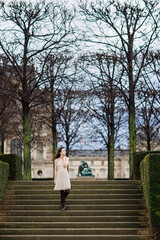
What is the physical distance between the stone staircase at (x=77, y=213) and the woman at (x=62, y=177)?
725 mm

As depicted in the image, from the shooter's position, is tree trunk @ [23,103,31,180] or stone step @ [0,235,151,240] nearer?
stone step @ [0,235,151,240]

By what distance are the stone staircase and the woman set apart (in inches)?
28.5

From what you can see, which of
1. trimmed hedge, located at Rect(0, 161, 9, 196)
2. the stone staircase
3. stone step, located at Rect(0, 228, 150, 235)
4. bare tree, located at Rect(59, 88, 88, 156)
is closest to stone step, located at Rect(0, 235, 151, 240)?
the stone staircase

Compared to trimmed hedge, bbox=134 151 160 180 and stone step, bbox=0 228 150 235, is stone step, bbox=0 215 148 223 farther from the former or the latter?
trimmed hedge, bbox=134 151 160 180

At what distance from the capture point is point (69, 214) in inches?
535

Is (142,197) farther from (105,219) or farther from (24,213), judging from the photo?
(24,213)

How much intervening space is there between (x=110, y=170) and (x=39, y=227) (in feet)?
55.1

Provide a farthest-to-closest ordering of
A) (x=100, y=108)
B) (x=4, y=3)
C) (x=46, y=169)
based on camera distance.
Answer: (x=46, y=169)
(x=100, y=108)
(x=4, y=3)

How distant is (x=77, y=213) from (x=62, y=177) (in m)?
1.36

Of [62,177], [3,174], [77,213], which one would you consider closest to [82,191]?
[77,213]

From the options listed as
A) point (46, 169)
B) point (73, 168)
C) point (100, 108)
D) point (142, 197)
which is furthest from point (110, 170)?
point (73, 168)

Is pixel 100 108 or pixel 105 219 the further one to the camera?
pixel 100 108

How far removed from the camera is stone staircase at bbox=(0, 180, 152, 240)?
12.3m

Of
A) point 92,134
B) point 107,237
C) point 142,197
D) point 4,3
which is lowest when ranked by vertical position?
point 107,237
